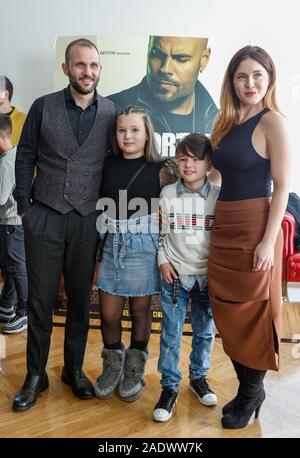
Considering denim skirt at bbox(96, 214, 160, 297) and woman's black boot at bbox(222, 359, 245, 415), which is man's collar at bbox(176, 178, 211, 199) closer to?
denim skirt at bbox(96, 214, 160, 297)

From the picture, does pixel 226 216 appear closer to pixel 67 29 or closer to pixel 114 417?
pixel 114 417

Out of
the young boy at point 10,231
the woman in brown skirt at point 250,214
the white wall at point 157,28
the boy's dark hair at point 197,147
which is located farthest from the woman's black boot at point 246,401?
the white wall at point 157,28

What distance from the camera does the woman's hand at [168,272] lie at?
1607mm

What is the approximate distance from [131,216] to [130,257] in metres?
0.16

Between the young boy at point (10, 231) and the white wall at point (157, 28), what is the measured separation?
1038 millimetres

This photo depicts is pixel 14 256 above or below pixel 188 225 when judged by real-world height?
below

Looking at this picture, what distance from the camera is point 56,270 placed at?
1.70 metres

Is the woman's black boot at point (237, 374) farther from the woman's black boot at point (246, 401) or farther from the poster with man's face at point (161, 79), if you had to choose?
the poster with man's face at point (161, 79)

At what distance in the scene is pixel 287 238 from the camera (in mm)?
2713

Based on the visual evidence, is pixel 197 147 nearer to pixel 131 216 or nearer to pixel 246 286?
pixel 131 216

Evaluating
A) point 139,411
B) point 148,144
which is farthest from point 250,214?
point 139,411

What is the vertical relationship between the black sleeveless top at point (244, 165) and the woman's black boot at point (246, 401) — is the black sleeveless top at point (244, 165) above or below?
above

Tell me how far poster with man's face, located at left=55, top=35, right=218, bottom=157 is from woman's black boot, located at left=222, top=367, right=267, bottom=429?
1847mm
